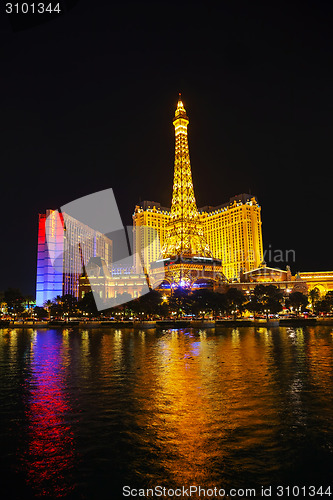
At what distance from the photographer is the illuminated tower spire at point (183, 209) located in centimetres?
12450

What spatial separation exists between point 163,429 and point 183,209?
113888 millimetres

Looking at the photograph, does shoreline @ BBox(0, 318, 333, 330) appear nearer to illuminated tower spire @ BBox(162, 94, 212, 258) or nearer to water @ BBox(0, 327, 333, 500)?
water @ BBox(0, 327, 333, 500)

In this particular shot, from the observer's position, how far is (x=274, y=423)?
1226 cm

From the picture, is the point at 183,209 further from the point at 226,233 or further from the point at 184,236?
the point at 226,233

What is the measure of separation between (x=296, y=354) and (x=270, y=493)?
22.6 metres

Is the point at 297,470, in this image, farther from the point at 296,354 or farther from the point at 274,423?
the point at 296,354

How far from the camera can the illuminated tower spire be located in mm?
124500

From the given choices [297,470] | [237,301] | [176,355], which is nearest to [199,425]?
[297,470]

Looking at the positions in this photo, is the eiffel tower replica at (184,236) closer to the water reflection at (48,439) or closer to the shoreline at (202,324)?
the shoreline at (202,324)

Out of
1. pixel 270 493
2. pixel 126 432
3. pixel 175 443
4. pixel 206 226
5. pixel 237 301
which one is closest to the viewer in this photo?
pixel 270 493

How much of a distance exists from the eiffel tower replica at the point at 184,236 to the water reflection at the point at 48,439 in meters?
104

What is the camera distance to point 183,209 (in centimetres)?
12388

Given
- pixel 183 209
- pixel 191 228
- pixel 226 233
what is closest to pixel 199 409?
pixel 183 209

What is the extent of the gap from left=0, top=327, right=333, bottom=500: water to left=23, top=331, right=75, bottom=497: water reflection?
0.04m
